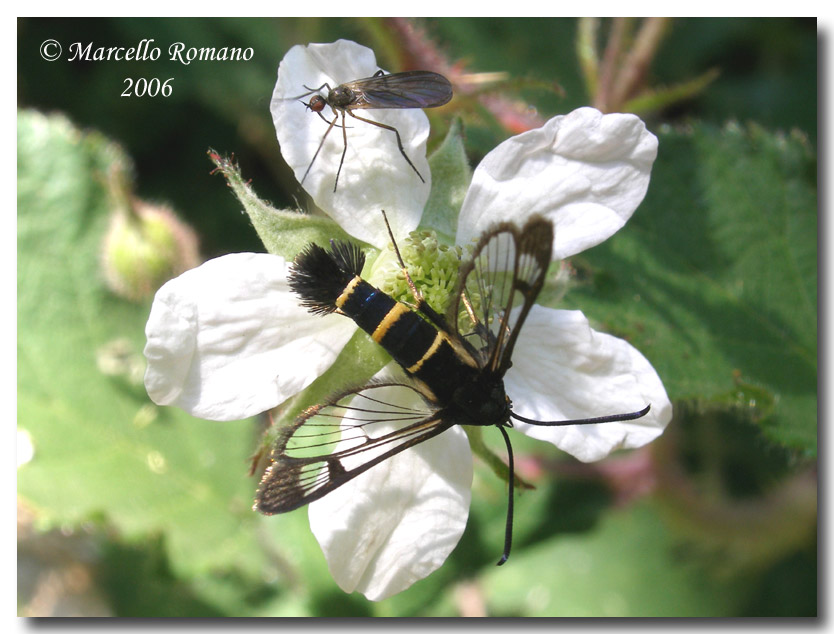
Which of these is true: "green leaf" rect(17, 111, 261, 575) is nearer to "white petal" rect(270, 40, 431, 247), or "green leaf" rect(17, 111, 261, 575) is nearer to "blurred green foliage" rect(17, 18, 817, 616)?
"blurred green foliage" rect(17, 18, 817, 616)

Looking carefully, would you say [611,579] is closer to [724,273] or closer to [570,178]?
[724,273]

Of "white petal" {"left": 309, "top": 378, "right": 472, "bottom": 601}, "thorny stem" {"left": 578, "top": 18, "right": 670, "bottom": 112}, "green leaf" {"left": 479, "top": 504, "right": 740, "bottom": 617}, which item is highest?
"thorny stem" {"left": 578, "top": 18, "right": 670, "bottom": 112}

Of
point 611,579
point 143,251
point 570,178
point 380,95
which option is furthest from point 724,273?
point 143,251

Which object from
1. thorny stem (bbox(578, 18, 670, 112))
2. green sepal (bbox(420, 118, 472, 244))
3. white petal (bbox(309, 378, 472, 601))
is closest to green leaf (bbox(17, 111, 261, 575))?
white petal (bbox(309, 378, 472, 601))

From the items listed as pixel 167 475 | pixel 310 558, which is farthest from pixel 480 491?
pixel 167 475

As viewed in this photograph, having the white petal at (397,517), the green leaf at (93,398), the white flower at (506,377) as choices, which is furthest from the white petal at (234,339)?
the green leaf at (93,398)
